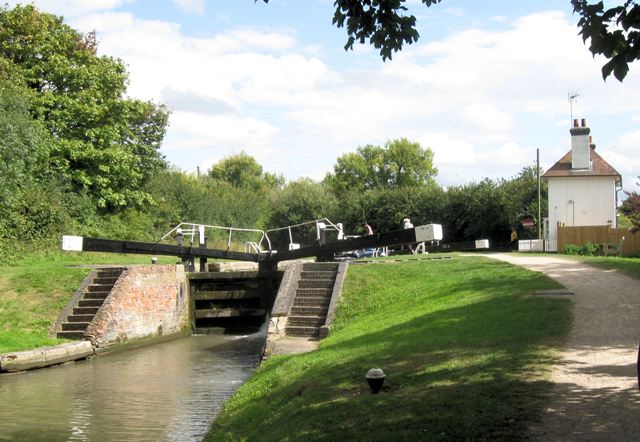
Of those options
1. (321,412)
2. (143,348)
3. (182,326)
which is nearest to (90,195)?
(182,326)

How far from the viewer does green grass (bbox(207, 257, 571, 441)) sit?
660 cm

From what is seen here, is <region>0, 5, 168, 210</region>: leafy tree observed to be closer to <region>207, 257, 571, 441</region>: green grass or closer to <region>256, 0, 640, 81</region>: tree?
<region>207, 257, 571, 441</region>: green grass

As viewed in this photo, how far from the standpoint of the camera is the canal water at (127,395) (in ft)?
34.2

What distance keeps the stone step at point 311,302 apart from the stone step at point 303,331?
1360mm

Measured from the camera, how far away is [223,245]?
3678 centimetres

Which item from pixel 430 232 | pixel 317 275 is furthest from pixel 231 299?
pixel 430 232

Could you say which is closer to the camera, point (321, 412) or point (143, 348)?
point (321, 412)

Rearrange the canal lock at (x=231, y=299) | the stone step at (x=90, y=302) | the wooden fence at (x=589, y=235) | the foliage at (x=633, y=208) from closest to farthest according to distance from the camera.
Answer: the stone step at (x=90, y=302) → the foliage at (x=633, y=208) → the canal lock at (x=231, y=299) → the wooden fence at (x=589, y=235)

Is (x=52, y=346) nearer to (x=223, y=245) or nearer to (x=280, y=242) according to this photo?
(x=223, y=245)

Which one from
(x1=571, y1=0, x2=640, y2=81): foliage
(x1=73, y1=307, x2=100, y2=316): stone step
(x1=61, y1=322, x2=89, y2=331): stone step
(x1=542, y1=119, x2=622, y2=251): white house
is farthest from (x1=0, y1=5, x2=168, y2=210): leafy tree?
(x1=571, y1=0, x2=640, y2=81): foliage

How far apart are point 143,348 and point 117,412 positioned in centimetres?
736

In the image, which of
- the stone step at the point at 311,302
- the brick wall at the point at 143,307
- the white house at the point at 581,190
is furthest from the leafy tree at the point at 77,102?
the white house at the point at 581,190

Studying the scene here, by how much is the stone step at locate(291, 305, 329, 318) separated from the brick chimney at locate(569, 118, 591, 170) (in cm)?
2469

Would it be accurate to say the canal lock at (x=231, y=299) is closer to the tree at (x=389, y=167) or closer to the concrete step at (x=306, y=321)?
the concrete step at (x=306, y=321)
